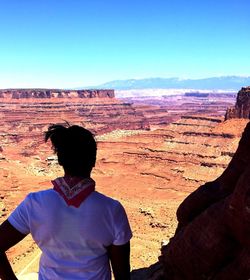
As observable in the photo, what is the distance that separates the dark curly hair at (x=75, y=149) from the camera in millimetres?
3508

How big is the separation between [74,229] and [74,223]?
5cm

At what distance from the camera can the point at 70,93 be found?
465 feet

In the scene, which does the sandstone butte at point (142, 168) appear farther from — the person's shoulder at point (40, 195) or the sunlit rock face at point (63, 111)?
the person's shoulder at point (40, 195)

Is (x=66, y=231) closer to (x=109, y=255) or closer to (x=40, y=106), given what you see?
(x=109, y=255)

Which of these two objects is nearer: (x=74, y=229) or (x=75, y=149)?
(x=74, y=229)

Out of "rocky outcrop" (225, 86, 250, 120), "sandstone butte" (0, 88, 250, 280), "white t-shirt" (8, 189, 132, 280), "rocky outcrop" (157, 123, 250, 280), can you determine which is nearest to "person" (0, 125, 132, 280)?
"white t-shirt" (8, 189, 132, 280)

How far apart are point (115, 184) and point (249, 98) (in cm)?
3205

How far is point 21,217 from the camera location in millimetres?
3518

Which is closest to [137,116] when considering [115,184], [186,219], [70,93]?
[70,93]

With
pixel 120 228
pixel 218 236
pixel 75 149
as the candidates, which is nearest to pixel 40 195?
pixel 75 149

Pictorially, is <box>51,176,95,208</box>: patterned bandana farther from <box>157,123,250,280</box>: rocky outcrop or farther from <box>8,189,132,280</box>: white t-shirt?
<box>157,123,250,280</box>: rocky outcrop

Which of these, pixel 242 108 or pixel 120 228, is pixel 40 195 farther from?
pixel 242 108

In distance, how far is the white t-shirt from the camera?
3404mm

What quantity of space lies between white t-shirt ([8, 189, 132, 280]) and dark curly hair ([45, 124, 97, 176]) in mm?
242
